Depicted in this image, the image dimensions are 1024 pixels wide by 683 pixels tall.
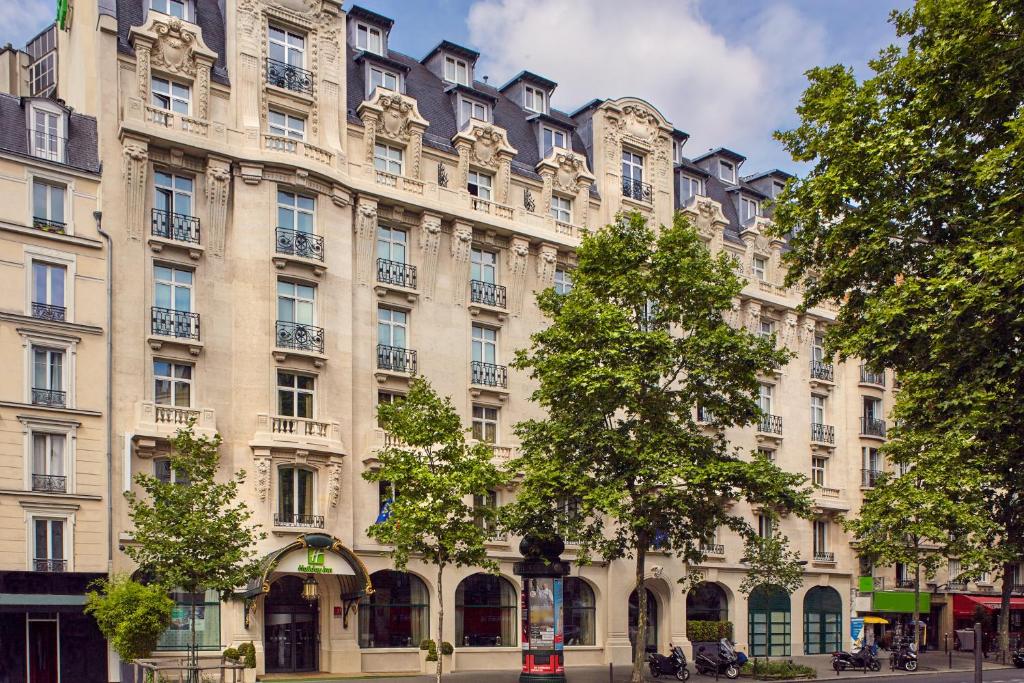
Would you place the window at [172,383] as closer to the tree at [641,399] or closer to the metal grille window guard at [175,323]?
the metal grille window guard at [175,323]

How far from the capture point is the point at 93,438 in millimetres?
35812

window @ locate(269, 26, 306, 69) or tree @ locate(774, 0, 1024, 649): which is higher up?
window @ locate(269, 26, 306, 69)

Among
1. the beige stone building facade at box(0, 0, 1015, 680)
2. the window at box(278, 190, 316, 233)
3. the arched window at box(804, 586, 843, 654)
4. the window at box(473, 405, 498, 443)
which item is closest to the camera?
the beige stone building facade at box(0, 0, 1015, 680)

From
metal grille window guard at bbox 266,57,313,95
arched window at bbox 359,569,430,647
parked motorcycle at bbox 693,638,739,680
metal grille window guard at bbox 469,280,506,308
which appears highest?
metal grille window guard at bbox 266,57,313,95

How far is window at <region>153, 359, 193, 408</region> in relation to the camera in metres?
37.9

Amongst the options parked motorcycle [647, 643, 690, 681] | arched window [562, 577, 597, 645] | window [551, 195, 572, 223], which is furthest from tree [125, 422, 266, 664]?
window [551, 195, 572, 223]

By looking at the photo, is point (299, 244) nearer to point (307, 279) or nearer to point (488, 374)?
point (307, 279)

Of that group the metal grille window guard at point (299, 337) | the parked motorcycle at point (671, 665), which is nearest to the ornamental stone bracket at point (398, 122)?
the metal grille window guard at point (299, 337)

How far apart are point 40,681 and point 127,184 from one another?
15.7m

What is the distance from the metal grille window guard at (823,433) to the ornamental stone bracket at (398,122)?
26.7m

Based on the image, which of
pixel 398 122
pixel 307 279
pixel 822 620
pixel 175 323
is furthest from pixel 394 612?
pixel 822 620

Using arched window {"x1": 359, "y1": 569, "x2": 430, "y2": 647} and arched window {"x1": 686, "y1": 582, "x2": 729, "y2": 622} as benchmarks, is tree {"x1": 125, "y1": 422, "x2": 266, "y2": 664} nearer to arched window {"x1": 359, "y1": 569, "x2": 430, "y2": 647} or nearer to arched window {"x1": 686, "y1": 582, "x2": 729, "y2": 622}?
arched window {"x1": 359, "y1": 569, "x2": 430, "y2": 647}

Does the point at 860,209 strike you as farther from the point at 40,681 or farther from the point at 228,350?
the point at 40,681

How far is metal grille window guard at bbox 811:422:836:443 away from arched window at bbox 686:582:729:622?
33.6 ft
